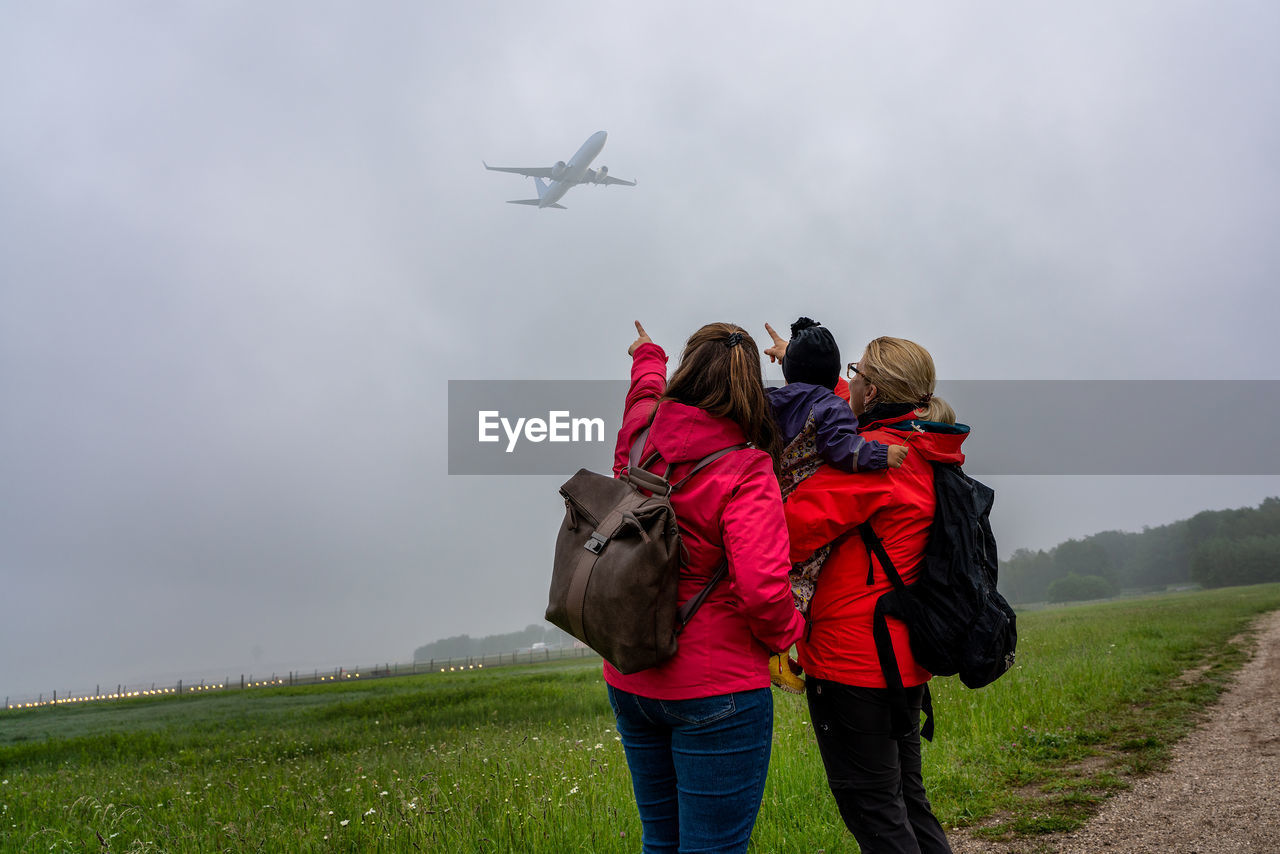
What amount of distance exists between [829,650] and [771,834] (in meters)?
2.83

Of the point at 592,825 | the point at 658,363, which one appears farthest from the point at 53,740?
the point at 658,363

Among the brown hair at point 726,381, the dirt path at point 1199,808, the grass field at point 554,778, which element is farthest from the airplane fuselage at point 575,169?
the brown hair at point 726,381

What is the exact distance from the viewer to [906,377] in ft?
10.4

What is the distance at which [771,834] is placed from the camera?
197 inches

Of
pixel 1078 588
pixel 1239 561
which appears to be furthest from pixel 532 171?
pixel 1078 588

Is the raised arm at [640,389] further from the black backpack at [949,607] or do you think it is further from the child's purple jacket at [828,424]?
the black backpack at [949,607]

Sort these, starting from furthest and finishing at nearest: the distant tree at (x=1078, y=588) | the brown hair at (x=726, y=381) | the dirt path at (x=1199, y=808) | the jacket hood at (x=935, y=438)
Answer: the distant tree at (x=1078, y=588)
the dirt path at (x=1199, y=808)
the jacket hood at (x=935, y=438)
the brown hair at (x=726, y=381)

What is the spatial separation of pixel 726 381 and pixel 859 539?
3.38 feet

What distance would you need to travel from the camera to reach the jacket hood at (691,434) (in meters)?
2.53

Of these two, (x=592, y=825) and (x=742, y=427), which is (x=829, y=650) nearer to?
(x=742, y=427)

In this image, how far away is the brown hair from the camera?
8.29 feet

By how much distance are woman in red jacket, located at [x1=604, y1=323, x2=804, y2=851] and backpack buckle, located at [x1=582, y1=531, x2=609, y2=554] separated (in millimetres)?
294

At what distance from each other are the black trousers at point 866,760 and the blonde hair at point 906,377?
1.23 m

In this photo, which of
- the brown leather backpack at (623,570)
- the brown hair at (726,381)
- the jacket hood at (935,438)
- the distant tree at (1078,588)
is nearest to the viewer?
the brown leather backpack at (623,570)
